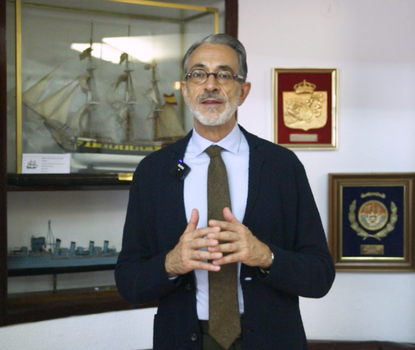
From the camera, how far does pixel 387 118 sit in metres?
2.58

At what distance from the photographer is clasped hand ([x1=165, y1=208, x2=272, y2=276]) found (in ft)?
3.80

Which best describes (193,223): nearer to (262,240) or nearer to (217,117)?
(262,240)

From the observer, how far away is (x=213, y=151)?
1.42 metres

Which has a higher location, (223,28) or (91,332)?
(223,28)

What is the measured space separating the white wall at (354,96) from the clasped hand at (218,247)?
1401mm

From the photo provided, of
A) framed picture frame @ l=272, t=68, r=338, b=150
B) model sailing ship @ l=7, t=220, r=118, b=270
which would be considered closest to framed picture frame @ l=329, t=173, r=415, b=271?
framed picture frame @ l=272, t=68, r=338, b=150

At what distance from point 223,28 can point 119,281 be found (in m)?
1.64

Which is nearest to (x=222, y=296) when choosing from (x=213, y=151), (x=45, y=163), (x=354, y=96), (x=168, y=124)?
(x=213, y=151)

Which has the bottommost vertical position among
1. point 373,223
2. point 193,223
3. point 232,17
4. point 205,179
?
point 373,223

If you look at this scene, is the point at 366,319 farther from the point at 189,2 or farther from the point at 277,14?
the point at 189,2

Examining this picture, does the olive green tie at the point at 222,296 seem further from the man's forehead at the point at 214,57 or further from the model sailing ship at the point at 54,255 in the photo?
the model sailing ship at the point at 54,255

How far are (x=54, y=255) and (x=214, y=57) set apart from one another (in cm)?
146

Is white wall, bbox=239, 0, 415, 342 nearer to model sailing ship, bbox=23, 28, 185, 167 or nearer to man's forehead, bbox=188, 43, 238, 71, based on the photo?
model sailing ship, bbox=23, 28, 185, 167

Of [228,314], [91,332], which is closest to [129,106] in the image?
[91,332]
